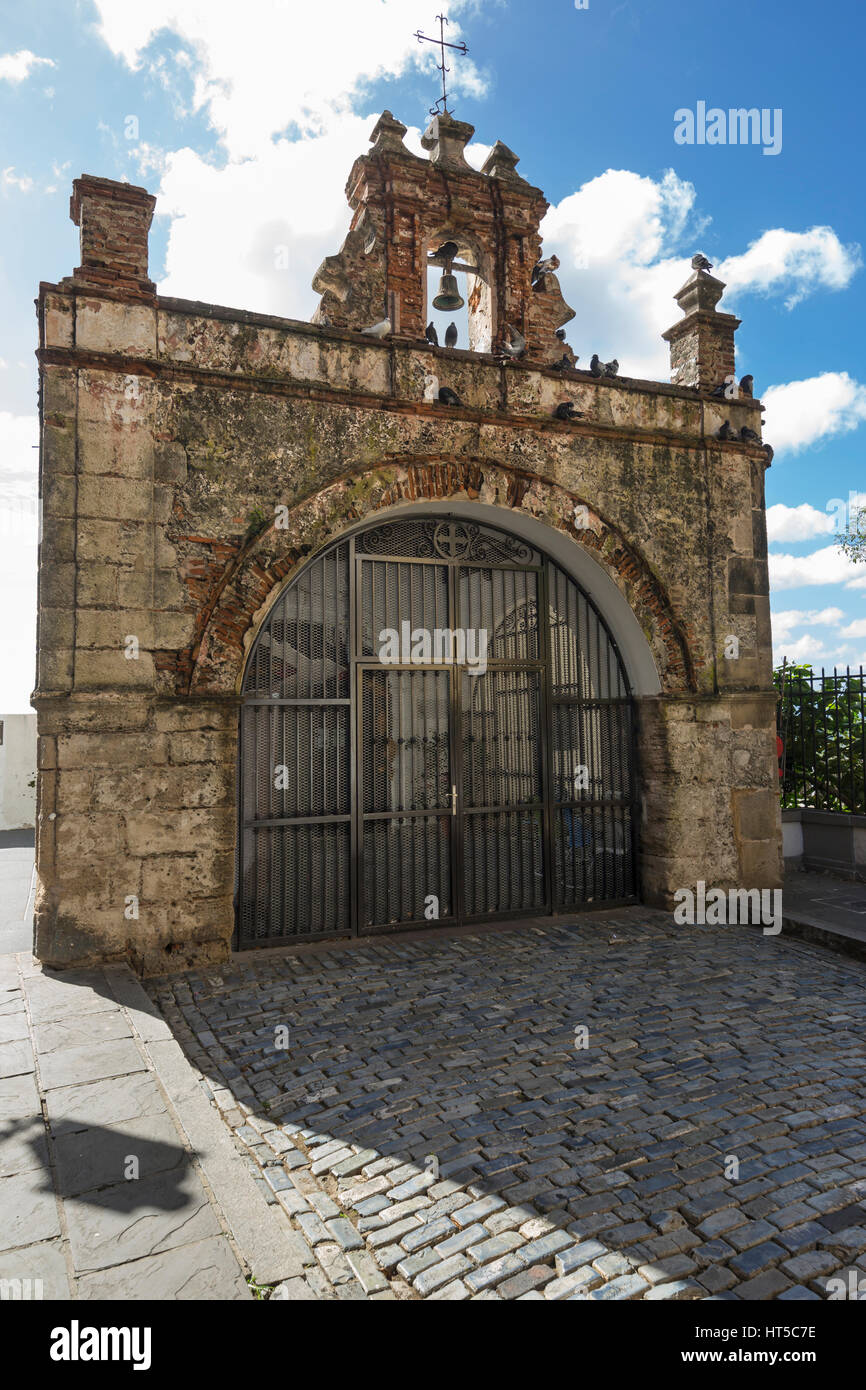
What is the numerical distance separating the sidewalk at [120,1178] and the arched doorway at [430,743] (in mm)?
2279

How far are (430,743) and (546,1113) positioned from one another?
11.6ft

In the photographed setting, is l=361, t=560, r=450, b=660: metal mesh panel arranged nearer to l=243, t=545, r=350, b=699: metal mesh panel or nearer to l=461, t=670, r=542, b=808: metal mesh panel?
l=243, t=545, r=350, b=699: metal mesh panel

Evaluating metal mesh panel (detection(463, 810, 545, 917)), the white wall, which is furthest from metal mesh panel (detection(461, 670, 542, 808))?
the white wall

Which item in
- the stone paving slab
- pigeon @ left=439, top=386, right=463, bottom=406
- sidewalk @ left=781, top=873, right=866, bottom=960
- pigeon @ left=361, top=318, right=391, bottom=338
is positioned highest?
pigeon @ left=361, top=318, right=391, bottom=338

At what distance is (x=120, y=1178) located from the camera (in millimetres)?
2814

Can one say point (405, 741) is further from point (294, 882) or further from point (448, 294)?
point (448, 294)

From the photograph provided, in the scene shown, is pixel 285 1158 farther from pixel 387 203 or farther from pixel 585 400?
pixel 387 203

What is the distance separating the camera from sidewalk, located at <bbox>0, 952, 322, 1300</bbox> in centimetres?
236

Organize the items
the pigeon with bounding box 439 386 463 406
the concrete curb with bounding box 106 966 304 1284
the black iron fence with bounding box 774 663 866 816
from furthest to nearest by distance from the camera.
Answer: the black iron fence with bounding box 774 663 866 816
the pigeon with bounding box 439 386 463 406
the concrete curb with bounding box 106 966 304 1284

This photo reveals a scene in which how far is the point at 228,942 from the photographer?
5.72m

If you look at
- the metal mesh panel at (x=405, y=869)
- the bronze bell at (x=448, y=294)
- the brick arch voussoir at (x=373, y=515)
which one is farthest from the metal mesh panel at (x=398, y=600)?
the bronze bell at (x=448, y=294)

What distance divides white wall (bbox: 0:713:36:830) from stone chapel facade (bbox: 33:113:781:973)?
25.1 feet

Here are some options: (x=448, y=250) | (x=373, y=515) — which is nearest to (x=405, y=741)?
(x=373, y=515)
